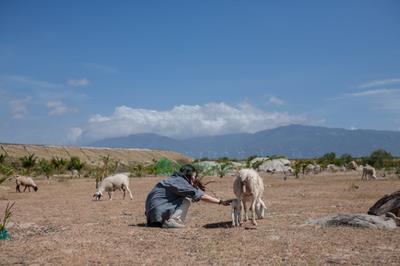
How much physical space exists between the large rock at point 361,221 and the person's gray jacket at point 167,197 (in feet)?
11.8

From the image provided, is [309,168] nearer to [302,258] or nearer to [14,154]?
[302,258]

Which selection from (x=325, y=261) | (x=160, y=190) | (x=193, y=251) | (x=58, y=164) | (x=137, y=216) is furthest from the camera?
(x=58, y=164)

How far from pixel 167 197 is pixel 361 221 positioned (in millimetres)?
5318

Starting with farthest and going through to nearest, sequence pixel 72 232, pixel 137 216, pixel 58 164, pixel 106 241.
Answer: pixel 58 164 → pixel 137 216 → pixel 72 232 → pixel 106 241

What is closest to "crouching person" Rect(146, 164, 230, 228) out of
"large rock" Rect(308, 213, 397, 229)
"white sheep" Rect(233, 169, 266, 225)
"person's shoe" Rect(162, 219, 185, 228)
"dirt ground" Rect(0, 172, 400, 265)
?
"person's shoe" Rect(162, 219, 185, 228)

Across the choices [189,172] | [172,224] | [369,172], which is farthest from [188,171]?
[369,172]

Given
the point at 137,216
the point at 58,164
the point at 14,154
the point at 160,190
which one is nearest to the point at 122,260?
the point at 160,190

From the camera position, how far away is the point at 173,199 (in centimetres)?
1390

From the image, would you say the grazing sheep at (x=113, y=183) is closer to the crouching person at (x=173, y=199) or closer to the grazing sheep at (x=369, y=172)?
the crouching person at (x=173, y=199)

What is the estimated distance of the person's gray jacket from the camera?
13.5m

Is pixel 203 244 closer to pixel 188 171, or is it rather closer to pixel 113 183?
pixel 188 171

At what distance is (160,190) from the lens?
14.0 metres

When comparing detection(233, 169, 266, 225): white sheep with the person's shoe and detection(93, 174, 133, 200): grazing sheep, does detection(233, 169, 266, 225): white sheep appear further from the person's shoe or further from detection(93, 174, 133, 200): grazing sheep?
detection(93, 174, 133, 200): grazing sheep

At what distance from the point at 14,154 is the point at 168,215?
92.0 m
